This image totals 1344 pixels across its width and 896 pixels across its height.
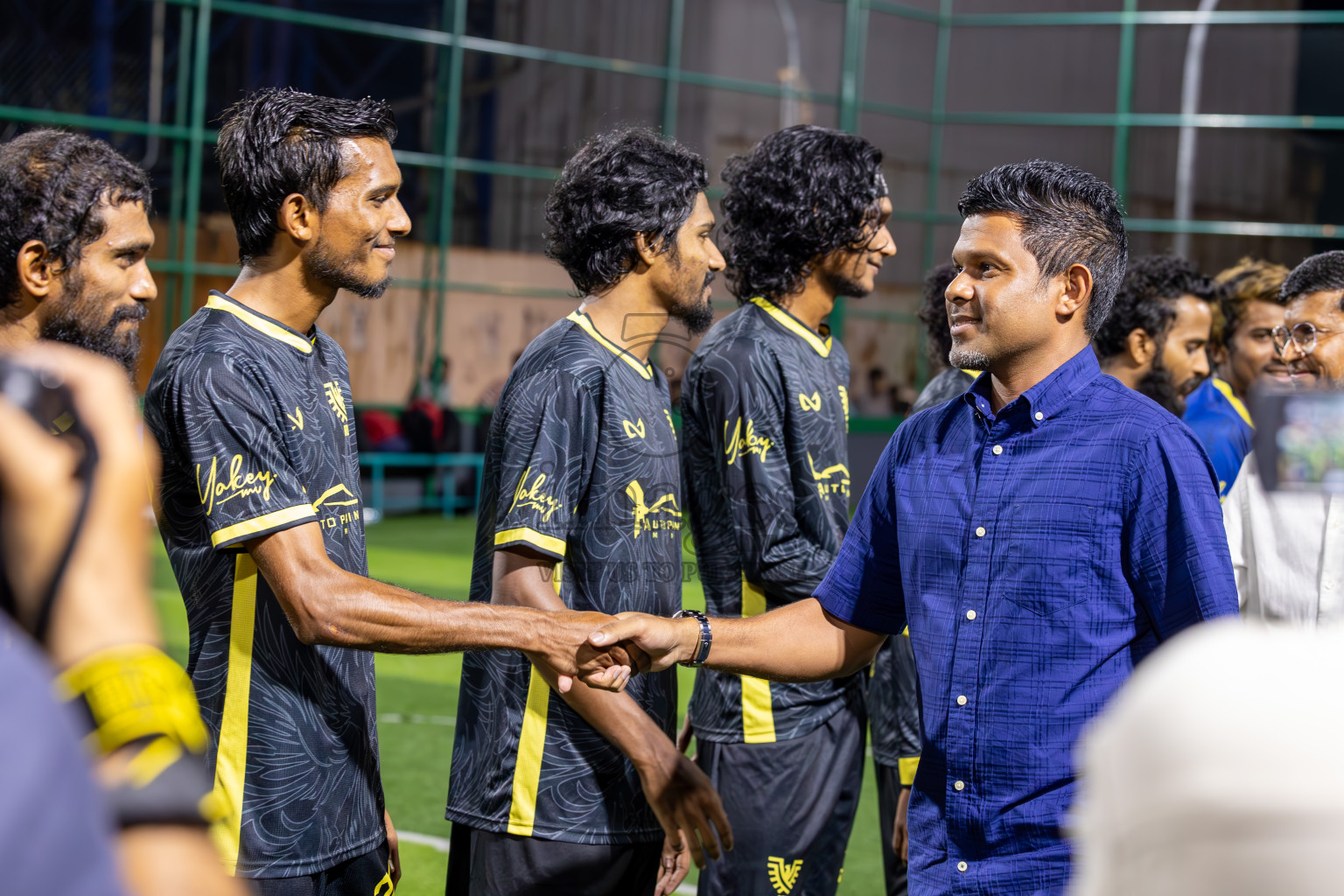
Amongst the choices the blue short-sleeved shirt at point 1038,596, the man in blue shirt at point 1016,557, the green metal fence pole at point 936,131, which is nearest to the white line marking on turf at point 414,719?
the man in blue shirt at point 1016,557

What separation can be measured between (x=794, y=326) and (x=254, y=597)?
1.85 meters

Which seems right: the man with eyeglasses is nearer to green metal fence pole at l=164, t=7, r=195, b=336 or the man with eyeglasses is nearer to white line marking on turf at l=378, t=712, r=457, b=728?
white line marking on turf at l=378, t=712, r=457, b=728

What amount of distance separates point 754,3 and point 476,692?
63.3 ft

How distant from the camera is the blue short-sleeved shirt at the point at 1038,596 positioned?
86.7 inches

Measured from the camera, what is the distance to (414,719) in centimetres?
736

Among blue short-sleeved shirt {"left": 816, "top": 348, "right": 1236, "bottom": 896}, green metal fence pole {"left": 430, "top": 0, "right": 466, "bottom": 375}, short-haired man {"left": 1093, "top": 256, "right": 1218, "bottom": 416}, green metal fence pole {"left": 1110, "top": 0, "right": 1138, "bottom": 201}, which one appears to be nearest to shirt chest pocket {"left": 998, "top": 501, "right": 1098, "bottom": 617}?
blue short-sleeved shirt {"left": 816, "top": 348, "right": 1236, "bottom": 896}

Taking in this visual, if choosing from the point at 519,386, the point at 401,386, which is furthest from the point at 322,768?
the point at 401,386

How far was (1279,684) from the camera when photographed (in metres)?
0.83

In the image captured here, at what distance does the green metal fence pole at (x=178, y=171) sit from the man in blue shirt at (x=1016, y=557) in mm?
15076

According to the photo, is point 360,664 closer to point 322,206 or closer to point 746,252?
point 322,206

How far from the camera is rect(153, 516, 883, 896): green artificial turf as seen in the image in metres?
5.12

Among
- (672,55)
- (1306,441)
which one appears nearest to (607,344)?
(1306,441)

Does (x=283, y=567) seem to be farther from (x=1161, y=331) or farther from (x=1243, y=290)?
(x=1243, y=290)

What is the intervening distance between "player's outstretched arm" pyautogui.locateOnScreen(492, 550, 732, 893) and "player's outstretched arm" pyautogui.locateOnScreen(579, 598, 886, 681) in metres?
0.16
